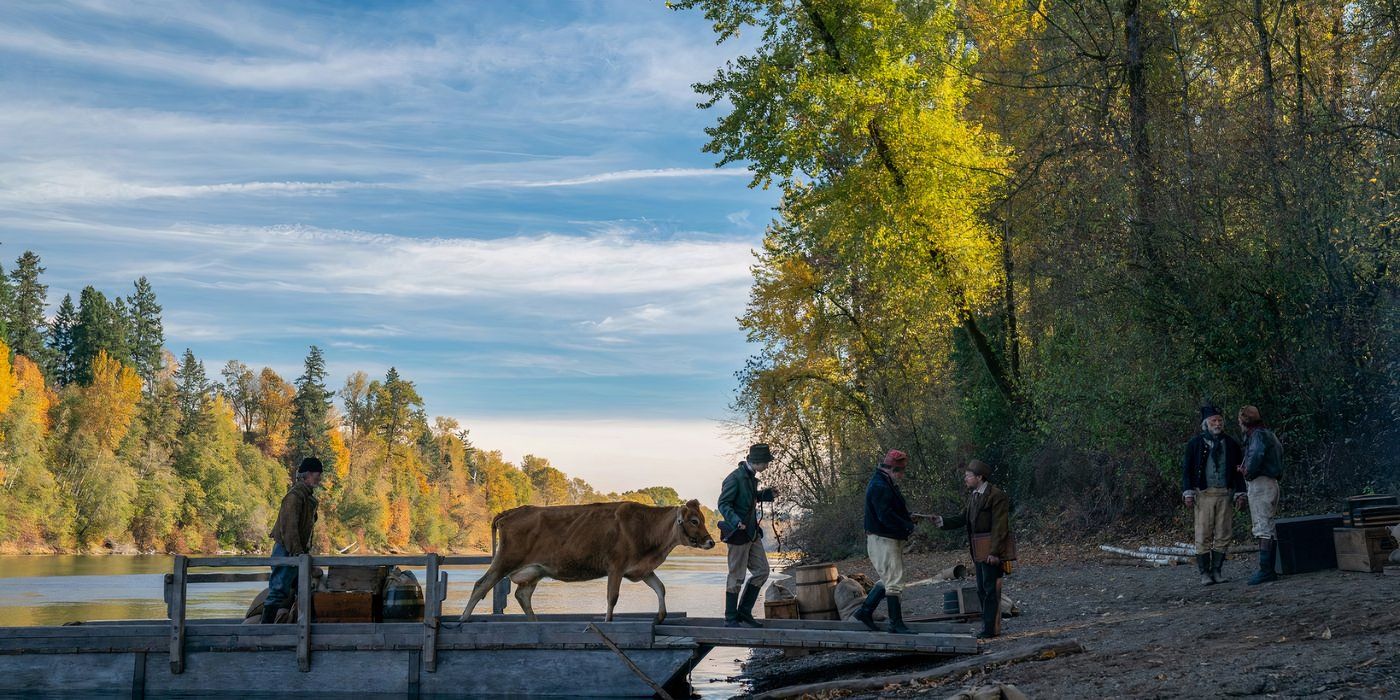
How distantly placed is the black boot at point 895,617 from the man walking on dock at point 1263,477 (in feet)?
17.4

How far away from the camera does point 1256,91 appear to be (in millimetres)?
21719

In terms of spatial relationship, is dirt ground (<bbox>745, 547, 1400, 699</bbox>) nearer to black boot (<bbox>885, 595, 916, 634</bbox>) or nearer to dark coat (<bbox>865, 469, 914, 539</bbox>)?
black boot (<bbox>885, 595, 916, 634</bbox>)

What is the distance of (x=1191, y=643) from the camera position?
37.8 feet

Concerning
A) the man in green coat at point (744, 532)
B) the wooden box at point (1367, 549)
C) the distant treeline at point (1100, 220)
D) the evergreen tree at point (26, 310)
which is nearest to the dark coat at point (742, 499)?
the man in green coat at point (744, 532)

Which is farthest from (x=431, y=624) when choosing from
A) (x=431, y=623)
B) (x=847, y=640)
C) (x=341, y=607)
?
(x=847, y=640)

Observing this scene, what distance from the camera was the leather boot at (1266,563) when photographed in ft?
49.5

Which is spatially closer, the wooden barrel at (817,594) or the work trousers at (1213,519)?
the wooden barrel at (817,594)

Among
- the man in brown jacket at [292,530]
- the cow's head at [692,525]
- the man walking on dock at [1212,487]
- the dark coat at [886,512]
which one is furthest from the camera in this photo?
the man walking on dock at [1212,487]

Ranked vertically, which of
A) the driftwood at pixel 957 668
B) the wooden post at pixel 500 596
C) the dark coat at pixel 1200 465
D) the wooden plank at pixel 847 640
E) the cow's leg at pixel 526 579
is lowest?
the driftwood at pixel 957 668

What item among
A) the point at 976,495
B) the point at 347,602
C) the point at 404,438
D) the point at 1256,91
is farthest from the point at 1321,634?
the point at 404,438

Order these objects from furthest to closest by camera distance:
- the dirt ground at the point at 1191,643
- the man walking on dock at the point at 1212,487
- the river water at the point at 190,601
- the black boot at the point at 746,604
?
the river water at the point at 190,601 → the man walking on dock at the point at 1212,487 → the black boot at the point at 746,604 → the dirt ground at the point at 1191,643

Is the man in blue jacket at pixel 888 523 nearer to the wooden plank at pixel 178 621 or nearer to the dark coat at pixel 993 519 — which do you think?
the dark coat at pixel 993 519

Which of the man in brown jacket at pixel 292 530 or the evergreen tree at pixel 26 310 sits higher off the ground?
Answer: the evergreen tree at pixel 26 310

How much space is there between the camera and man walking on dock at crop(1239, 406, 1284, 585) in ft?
49.1
